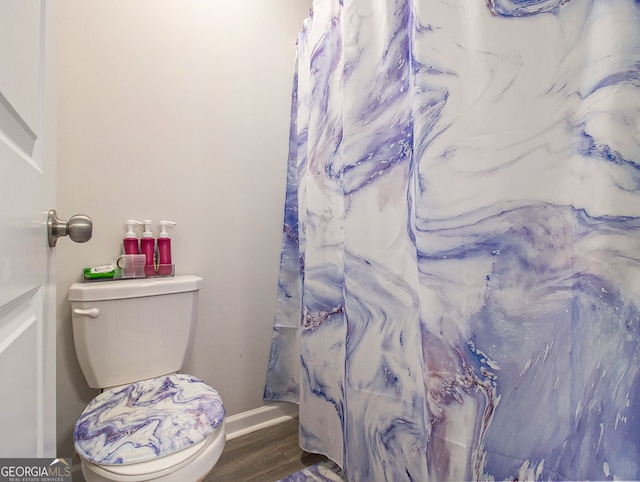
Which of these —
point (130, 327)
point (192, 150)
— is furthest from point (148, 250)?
point (192, 150)

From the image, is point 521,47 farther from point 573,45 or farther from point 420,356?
point 420,356

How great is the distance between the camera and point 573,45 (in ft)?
1.94

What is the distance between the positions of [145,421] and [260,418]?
2.71 ft

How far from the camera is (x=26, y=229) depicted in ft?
1.24

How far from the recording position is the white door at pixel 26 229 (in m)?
0.32

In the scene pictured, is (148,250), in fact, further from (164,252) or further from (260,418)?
(260,418)

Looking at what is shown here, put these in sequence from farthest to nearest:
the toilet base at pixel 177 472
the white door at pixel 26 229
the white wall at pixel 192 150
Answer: the white wall at pixel 192 150
the toilet base at pixel 177 472
the white door at pixel 26 229

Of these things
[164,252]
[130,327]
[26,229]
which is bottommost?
[130,327]

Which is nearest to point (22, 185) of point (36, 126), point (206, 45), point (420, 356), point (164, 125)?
point (36, 126)

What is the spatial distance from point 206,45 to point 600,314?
163 cm

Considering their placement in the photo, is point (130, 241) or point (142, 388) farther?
point (130, 241)

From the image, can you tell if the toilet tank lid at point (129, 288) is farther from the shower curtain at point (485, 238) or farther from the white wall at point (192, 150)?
the shower curtain at point (485, 238)

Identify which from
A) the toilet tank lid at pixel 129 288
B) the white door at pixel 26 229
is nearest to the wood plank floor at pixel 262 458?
the toilet tank lid at pixel 129 288

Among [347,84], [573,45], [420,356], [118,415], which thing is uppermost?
[347,84]
